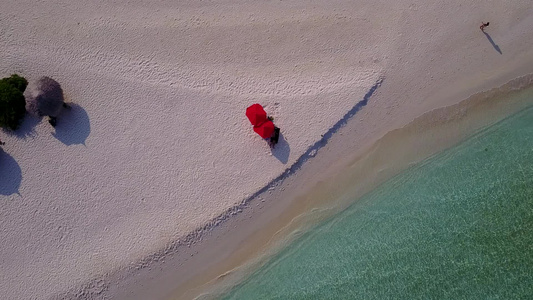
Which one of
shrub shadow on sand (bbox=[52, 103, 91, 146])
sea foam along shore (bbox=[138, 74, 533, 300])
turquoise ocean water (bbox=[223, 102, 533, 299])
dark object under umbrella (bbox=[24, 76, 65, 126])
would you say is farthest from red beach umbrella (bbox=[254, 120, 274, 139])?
dark object under umbrella (bbox=[24, 76, 65, 126])

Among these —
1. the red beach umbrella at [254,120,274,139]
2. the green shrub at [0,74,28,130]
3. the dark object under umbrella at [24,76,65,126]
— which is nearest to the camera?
the red beach umbrella at [254,120,274,139]

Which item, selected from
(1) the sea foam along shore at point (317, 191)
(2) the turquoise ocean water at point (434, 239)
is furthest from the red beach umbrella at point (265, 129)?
(2) the turquoise ocean water at point (434, 239)

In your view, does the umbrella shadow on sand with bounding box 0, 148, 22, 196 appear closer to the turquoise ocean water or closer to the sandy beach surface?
the sandy beach surface

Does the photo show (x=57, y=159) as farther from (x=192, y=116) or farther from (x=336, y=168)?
(x=336, y=168)

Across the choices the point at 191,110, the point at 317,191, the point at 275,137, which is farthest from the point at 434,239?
the point at 191,110

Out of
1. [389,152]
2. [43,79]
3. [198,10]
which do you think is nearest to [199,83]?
[198,10]

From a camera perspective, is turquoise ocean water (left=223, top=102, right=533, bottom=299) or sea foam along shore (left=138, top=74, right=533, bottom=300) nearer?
turquoise ocean water (left=223, top=102, right=533, bottom=299)

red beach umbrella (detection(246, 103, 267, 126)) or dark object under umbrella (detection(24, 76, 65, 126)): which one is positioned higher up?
dark object under umbrella (detection(24, 76, 65, 126))
